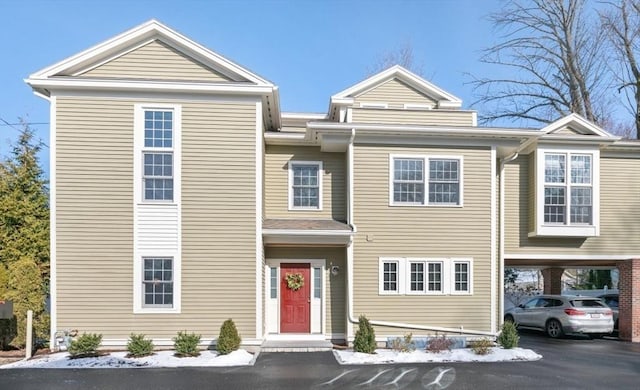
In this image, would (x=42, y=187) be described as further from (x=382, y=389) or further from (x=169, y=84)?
(x=382, y=389)

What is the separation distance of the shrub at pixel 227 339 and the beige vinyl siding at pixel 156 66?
594 centimetres

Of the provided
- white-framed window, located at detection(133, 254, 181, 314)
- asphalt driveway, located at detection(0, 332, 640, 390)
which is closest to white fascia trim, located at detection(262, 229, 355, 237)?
white-framed window, located at detection(133, 254, 181, 314)

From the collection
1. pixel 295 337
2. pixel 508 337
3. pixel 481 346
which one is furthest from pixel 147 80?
pixel 508 337

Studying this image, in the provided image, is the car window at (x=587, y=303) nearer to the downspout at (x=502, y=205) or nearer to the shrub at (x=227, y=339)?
the downspout at (x=502, y=205)

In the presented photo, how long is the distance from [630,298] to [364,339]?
29.7 feet

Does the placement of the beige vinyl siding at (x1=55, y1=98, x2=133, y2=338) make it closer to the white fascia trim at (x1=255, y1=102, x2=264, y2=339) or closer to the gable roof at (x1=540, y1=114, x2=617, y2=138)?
the white fascia trim at (x1=255, y1=102, x2=264, y2=339)

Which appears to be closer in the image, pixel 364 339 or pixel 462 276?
pixel 364 339

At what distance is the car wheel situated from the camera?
16.5 metres

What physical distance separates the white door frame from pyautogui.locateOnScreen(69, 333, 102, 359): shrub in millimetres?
4298

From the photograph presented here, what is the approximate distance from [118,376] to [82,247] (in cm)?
353

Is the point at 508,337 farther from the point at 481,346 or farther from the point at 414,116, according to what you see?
the point at 414,116

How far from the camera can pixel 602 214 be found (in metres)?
14.5

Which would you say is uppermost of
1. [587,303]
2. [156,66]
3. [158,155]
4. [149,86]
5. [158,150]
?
[156,66]

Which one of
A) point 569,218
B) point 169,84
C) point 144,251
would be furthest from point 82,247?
point 569,218
